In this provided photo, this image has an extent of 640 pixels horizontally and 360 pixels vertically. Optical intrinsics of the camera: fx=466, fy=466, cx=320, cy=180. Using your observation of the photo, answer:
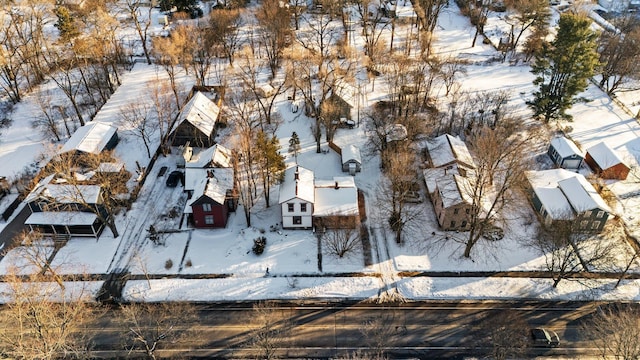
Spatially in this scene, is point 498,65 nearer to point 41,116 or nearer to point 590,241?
point 590,241

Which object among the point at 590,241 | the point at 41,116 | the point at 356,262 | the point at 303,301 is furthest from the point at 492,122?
the point at 41,116

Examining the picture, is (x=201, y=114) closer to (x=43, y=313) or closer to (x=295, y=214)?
(x=295, y=214)

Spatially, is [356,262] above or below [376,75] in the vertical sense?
below

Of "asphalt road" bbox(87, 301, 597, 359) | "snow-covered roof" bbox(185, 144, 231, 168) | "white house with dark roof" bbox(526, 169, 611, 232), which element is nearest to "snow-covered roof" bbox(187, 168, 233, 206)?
"snow-covered roof" bbox(185, 144, 231, 168)

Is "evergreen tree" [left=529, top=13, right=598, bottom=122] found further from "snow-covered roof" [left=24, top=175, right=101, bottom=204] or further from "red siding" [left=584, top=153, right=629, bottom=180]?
"snow-covered roof" [left=24, top=175, right=101, bottom=204]

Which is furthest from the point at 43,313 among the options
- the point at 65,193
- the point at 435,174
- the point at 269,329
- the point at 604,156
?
the point at 604,156

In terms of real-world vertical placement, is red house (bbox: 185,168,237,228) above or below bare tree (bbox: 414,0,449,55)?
below
